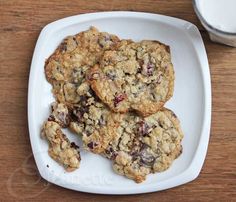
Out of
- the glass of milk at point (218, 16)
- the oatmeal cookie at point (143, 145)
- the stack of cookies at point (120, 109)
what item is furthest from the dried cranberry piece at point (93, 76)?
the glass of milk at point (218, 16)

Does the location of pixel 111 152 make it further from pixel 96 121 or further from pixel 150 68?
pixel 150 68

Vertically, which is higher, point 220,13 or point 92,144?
point 220,13

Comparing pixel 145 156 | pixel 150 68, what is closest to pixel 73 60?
pixel 150 68

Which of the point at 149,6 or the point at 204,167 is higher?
the point at 149,6

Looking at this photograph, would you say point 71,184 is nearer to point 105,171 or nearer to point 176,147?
point 105,171

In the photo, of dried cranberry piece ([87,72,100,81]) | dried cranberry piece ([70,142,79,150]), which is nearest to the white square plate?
dried cranberry piece ([70,142,79,150])

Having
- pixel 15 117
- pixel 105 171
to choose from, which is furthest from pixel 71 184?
pixel 15 117
